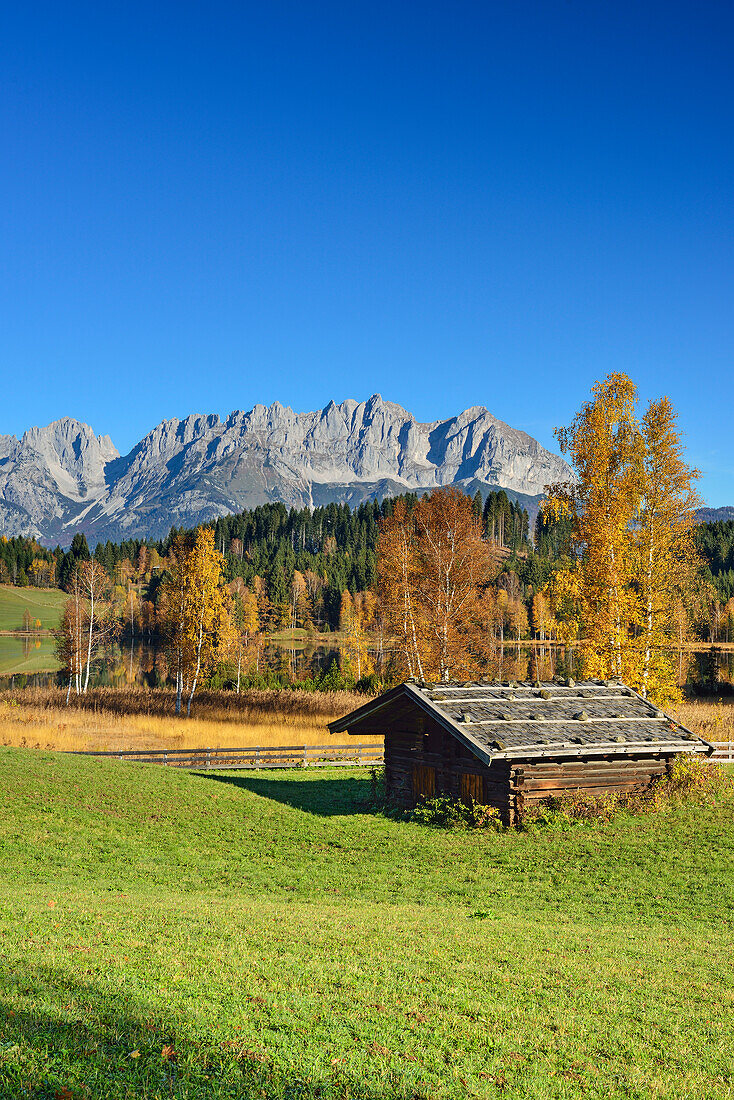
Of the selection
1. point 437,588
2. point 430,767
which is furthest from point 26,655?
point 430,767

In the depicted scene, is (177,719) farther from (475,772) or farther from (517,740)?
(517,740)

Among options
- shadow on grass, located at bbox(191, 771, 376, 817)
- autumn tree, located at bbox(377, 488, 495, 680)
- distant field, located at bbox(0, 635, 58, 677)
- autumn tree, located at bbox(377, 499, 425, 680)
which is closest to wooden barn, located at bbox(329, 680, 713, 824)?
shadow on grass, located at bbox(191, 771, 376, 817)

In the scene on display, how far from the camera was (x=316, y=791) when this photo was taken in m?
31.3

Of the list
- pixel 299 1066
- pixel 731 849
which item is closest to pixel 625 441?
pixel 731 849

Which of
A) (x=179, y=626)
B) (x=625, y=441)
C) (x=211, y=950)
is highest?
(x=625, y=441)

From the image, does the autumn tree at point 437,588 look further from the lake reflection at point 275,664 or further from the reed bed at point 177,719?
the lake reflection at point 275,664

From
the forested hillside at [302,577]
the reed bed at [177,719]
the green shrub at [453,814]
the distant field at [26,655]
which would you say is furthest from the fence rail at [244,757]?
the forested hillside at [302,577]

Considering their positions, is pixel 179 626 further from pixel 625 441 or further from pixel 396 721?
pixel 625 441

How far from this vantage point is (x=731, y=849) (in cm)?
2139

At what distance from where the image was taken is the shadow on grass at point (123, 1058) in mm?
6453

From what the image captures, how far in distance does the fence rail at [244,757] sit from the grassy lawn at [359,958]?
1080 cm

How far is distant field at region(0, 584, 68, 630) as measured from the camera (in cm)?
16262

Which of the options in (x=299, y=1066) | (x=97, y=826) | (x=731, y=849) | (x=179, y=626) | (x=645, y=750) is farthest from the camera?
(x=179, y=626)

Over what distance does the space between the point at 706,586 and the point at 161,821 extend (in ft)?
78.6
